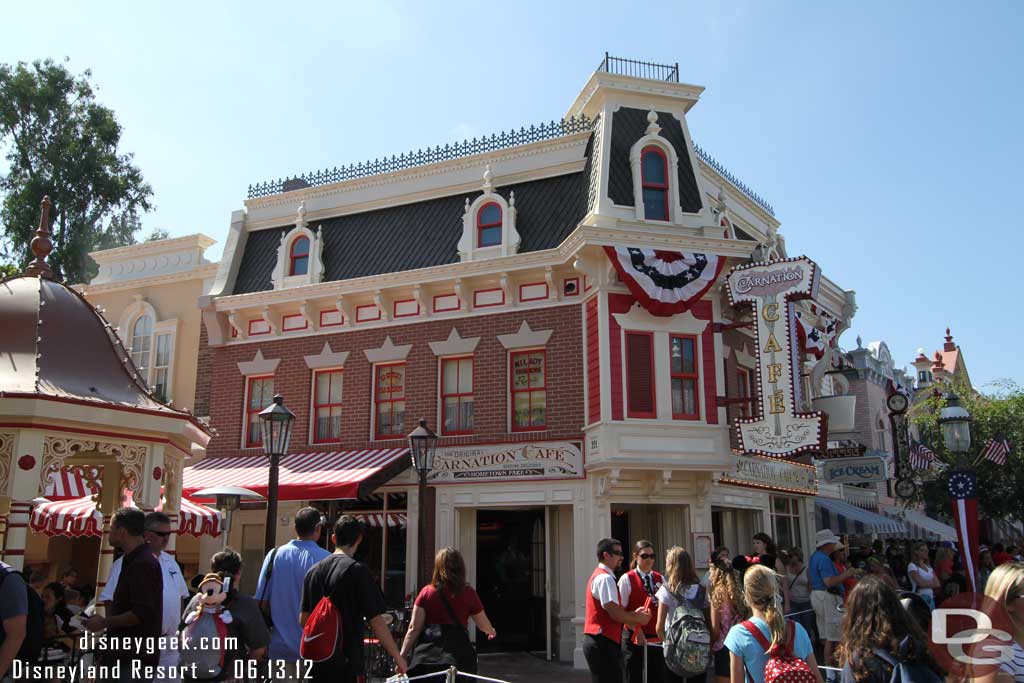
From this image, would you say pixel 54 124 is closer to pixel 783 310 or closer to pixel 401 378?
pixel 401 378

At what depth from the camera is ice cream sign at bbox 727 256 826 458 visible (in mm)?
15453

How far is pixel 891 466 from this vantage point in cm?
2462

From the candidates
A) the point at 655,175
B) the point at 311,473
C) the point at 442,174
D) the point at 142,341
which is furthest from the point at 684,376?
the point at 142,341

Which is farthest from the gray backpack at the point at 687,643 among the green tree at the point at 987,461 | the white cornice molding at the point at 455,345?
the green tree at the point at 987,461

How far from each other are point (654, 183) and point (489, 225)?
3647 millimetres

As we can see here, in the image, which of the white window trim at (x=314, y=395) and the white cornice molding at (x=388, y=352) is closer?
the white cornice molding at (x=388, y=352)

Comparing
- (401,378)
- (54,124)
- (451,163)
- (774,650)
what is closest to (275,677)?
(774,650)

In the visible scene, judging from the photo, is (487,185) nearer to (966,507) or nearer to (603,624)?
(966,507)

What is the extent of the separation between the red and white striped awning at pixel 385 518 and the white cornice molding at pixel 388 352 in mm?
3322

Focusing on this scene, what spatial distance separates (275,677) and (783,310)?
12234 mm

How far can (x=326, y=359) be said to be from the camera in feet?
62.5

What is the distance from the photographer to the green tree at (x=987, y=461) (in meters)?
28.1

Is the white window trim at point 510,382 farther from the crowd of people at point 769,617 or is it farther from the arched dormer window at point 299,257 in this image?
the crowd of people at point 769,617

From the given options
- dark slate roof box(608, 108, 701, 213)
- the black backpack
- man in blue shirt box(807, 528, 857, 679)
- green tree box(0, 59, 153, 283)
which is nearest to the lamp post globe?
man in blue shirt box(807, 528, 857, 679)
